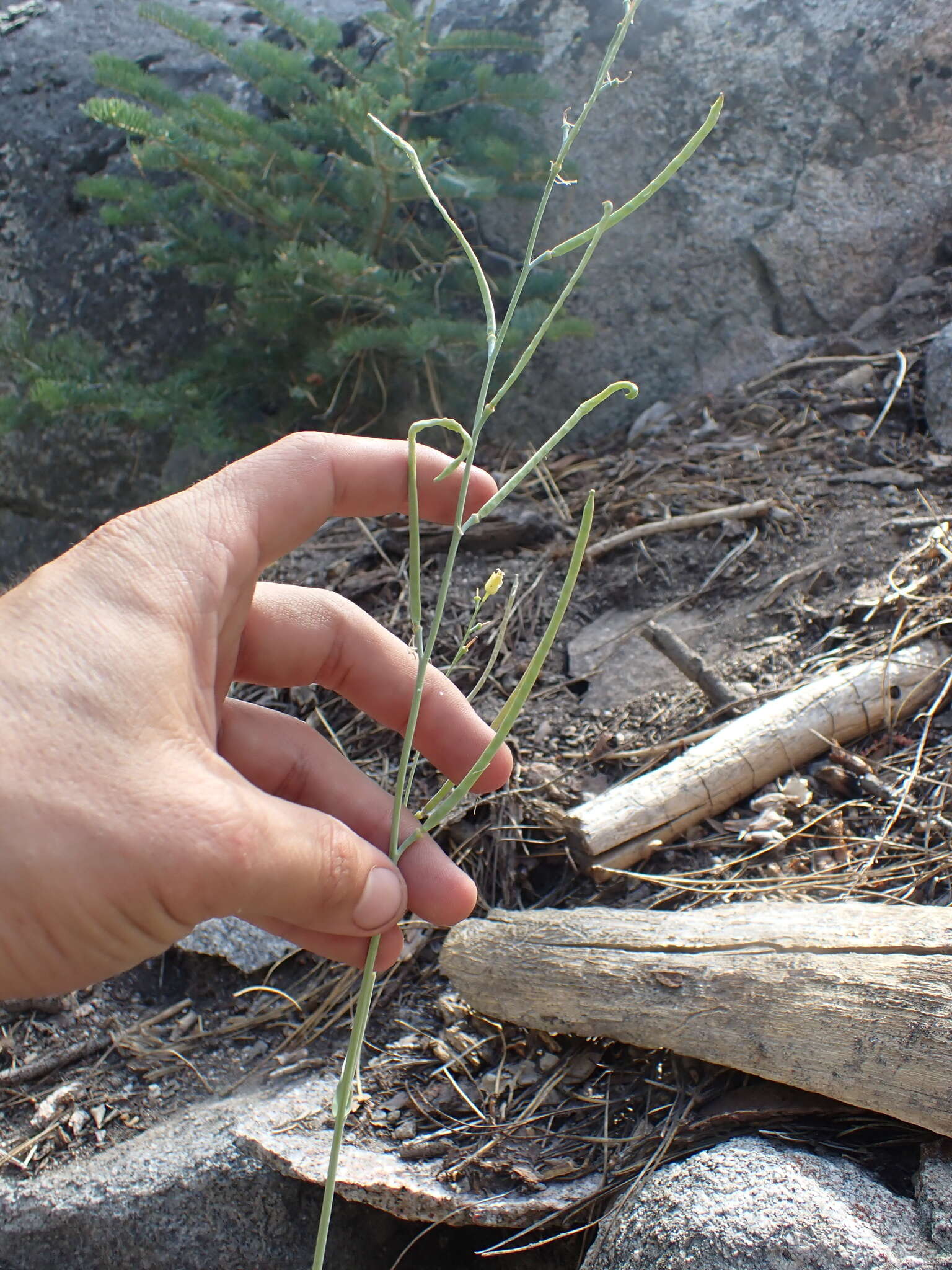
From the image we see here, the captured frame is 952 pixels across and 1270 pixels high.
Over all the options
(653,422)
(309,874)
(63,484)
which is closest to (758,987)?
(309,874)

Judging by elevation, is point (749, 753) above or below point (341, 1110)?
below

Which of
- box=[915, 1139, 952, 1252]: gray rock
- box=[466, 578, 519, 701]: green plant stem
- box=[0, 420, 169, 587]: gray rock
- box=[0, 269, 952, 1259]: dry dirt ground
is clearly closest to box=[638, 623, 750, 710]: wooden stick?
box=[0, 269, 952, 1259]: dry dirt ground

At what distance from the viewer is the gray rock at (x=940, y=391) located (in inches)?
112

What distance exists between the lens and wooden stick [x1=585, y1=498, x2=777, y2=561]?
271 cm

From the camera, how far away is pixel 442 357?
3.17 m

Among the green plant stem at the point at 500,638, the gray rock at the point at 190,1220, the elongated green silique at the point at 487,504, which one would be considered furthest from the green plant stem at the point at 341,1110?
the gray rock at the point at 190,1220

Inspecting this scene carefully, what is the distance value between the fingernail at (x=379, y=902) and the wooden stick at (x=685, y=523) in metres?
1.70

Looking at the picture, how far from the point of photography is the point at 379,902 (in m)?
1.11

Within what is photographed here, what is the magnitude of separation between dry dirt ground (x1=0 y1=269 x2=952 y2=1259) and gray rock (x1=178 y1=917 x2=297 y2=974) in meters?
0.05

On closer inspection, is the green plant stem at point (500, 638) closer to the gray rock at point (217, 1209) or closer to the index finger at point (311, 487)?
the index finger at point (311, 487)

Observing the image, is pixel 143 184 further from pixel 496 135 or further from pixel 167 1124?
pixel 167 1124

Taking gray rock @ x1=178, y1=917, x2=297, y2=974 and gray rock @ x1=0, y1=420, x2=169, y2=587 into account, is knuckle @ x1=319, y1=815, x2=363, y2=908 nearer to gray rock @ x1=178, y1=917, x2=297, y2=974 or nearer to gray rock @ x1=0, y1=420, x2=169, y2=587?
gray rock @ x1=178, y1=917, x2=297, y2=974

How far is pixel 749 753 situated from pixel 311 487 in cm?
110

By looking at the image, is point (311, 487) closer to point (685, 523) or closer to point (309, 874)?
point (309, 874)
